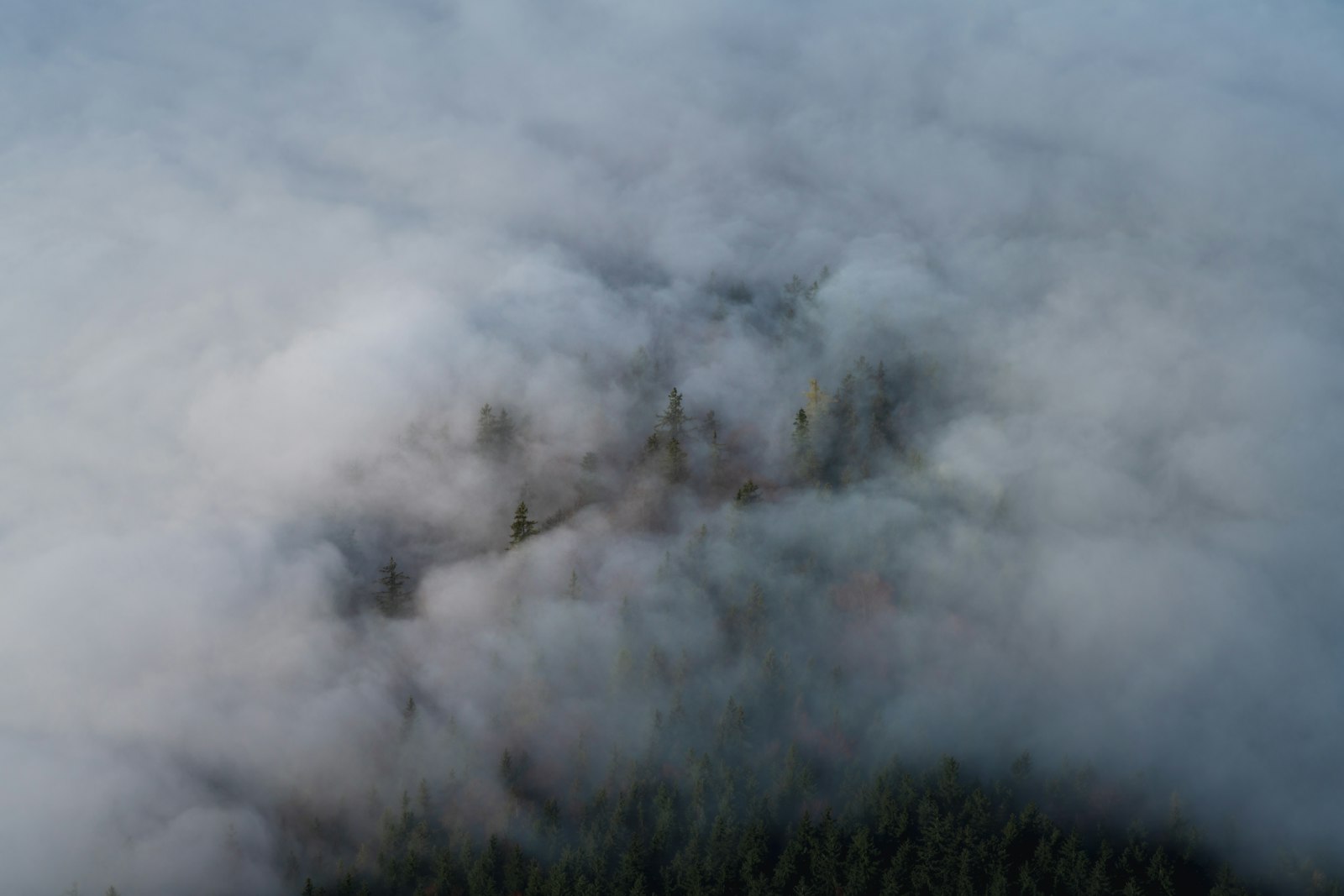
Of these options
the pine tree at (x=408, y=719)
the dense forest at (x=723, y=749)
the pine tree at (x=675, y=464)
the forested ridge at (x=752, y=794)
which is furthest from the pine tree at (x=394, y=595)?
the pine tree at (x=675, y=464)

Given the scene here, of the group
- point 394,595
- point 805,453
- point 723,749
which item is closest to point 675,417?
point 805,453

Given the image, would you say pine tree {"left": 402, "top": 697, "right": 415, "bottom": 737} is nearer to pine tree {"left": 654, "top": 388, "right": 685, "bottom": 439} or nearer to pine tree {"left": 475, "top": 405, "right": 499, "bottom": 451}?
pine tree {"left": 475, "top": 405, "right": 499, "bottom": 451}

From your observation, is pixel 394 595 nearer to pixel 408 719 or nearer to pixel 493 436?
pixel 408 719

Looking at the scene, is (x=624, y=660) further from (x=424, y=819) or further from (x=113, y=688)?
(x=113, y=688)

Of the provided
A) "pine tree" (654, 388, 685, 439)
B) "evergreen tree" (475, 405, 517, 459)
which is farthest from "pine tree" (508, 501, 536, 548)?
"pine tree" (654, 388, 685, 439)

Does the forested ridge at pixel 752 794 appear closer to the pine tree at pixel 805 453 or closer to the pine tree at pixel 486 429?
the pine tree at pixel 805 453

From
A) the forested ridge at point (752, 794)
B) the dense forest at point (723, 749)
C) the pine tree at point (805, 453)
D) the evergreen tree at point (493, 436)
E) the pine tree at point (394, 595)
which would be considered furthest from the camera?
the evergreen tree at point (493, 436)
